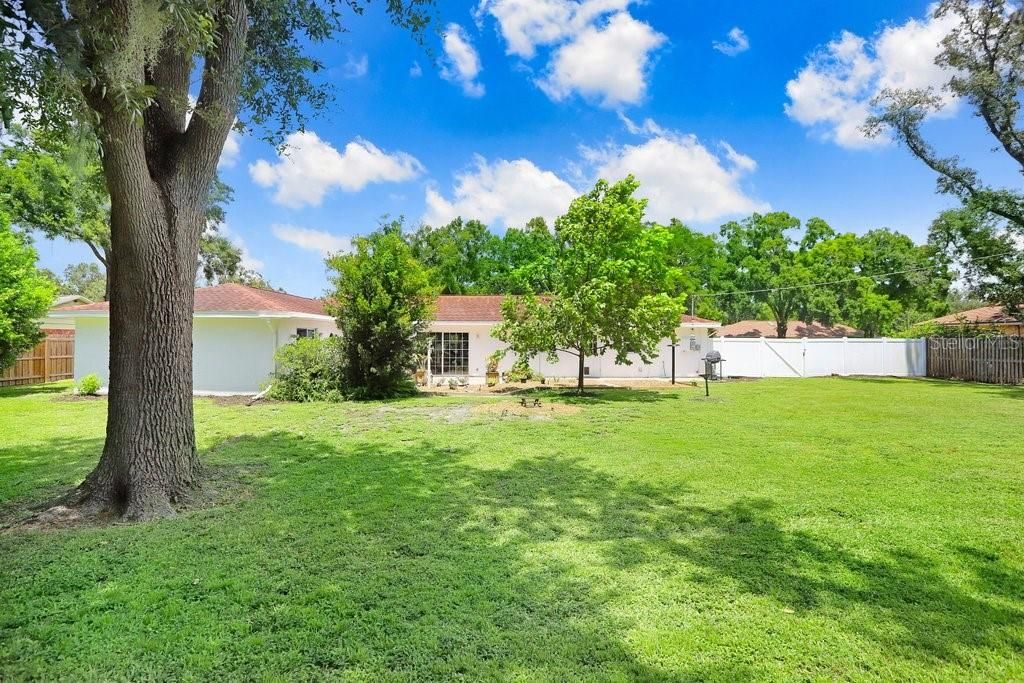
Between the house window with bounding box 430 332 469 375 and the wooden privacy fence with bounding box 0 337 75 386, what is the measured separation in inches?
490

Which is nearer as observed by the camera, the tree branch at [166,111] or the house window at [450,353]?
the tree branch at [166,111]

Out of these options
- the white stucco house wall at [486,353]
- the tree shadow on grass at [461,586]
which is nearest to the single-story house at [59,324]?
the white stucco house wall at [486,353]

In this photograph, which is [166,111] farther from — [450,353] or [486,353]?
[486,353]

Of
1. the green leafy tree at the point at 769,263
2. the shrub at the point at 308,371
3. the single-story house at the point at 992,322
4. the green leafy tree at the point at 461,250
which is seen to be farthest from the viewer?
the green leafy tree at the point at 769,263

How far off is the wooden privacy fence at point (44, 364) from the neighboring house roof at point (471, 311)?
513 inches

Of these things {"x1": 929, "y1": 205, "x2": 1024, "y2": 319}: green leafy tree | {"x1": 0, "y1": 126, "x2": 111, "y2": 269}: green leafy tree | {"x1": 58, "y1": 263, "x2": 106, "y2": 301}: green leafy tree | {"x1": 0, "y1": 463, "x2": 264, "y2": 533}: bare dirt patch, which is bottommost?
{"x1": 0, "y1": 463, "x2": 264, "y2": 533}: bare dirt patch

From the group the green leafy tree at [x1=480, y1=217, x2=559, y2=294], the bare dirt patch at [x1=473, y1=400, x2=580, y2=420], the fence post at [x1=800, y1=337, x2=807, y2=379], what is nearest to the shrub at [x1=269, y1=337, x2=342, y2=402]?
the bare dirt patch at [x1=473, y1=400, x2=580, y2=420]

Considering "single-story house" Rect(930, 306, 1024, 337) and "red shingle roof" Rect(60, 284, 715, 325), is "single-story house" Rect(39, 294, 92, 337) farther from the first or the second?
"single-story house" Rect(930, 306, 1024, 337)

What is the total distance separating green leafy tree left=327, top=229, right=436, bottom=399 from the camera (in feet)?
45.2

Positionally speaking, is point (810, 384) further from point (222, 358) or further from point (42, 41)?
point (42, 41)

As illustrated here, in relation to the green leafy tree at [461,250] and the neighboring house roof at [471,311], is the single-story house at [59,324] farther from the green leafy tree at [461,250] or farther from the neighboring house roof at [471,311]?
the green leafy tree at [461,250]

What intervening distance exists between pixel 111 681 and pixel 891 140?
27894mm

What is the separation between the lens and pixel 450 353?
65.0ft

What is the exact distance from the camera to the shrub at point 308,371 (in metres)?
14.1
